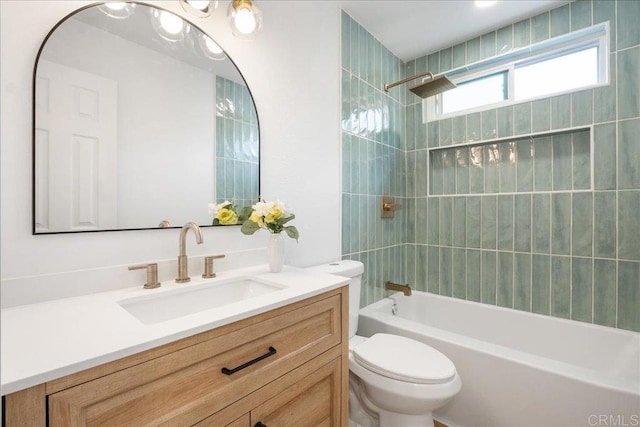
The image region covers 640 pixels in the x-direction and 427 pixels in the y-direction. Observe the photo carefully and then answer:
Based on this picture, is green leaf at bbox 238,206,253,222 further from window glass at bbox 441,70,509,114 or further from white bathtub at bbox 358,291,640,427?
window glass at bbox 441,70,509,114

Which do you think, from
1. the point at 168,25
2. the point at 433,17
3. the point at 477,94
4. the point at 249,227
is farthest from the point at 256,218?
the point at 477,94

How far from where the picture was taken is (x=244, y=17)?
4.19ft

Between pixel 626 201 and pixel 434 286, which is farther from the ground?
pixel 626 201

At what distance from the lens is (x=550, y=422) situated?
134 cm

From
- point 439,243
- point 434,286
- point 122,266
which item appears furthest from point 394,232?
point 122,266

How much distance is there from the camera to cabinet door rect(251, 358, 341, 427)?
86cm

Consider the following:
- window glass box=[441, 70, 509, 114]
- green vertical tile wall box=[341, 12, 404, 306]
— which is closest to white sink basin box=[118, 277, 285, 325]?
green vertical tile wall box=[341, 12, 404, 306]

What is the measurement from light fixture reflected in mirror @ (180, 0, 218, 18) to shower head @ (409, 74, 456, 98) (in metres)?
1.27

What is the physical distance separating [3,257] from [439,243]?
2497mm

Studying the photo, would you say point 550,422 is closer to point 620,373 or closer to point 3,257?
point 620,373

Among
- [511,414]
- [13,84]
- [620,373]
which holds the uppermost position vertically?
[13,84]

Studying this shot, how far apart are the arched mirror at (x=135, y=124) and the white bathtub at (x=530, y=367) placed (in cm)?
137

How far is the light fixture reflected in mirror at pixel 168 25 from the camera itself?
1123 millimetres

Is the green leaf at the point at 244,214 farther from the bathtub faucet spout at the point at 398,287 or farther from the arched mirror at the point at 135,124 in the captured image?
the bathtub faucet spout at the point at 398,287
